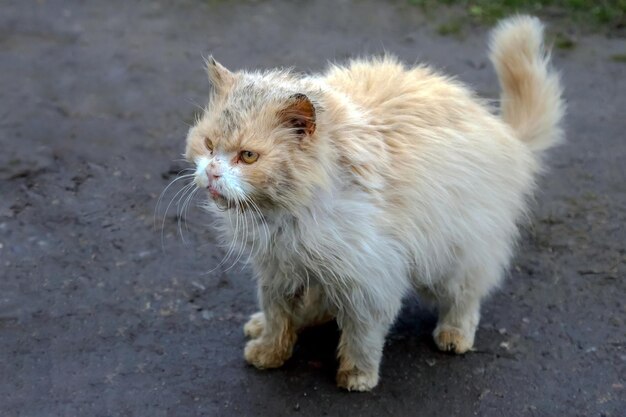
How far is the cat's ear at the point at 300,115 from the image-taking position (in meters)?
2.49

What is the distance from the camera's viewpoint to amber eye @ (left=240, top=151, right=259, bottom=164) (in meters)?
2.51

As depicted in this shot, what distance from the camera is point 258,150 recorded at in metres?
2.50

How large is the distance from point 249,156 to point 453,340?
51.9 inches

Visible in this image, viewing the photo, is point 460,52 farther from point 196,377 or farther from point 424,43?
point 196,377

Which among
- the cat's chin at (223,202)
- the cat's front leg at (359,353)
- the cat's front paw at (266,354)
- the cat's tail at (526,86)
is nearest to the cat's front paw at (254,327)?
the cat's front paw at (266,354)

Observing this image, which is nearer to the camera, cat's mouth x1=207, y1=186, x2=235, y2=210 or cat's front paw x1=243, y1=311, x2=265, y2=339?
cat's mouth x1=207, y1=186, x2=235, y2=210

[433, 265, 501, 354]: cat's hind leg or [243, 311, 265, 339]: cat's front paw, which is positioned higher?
[433, 265, 501, 354]: cat's hind leg

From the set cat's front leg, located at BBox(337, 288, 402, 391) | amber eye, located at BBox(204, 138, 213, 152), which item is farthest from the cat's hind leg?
amber eye, located at BBox(204, 138, 213, 152)

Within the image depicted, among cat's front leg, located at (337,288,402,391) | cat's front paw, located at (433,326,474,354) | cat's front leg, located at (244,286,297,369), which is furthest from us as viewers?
cat's front paw, located at (433,326,474,354)

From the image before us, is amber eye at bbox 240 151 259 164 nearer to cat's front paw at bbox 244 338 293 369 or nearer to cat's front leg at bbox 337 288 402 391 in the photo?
cat's front leg at bbox 337 288 402 391

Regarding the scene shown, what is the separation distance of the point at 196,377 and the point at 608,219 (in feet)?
7.66

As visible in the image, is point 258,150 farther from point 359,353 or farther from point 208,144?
point 359,353

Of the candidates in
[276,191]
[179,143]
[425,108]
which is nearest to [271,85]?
[276,191]

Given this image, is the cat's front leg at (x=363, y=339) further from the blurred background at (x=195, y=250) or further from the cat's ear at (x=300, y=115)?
the cat's ear at (x=300, y=115)
